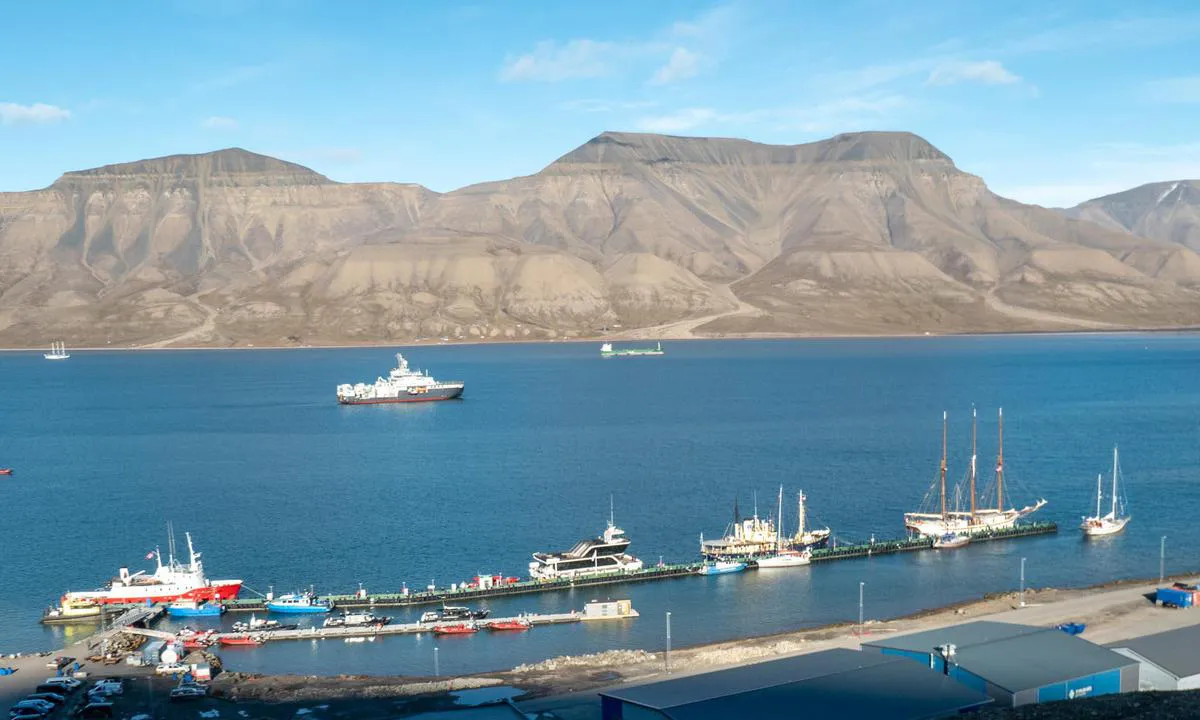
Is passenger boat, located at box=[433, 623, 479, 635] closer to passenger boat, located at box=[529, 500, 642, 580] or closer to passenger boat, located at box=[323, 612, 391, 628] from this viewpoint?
passenger boat, located at box=[323, 612, 391, 628]

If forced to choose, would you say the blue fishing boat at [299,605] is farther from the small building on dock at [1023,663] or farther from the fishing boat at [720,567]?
the small building on dock at [1023,663]

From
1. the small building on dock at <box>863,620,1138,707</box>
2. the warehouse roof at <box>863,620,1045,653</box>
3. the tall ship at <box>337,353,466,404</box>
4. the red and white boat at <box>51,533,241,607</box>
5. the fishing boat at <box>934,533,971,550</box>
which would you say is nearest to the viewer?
the small building on dock at <box>863,620,1138,707</box>

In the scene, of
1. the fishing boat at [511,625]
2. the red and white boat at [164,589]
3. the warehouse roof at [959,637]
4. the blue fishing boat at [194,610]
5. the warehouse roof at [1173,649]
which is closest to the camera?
the warehouse roof at [1173,649]

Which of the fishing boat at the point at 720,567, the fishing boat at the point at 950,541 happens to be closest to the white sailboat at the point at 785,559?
the fishing boat at the point at 720,567

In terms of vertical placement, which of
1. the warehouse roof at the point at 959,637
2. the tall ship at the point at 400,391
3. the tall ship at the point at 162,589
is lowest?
the tall ship at the point at 162,589

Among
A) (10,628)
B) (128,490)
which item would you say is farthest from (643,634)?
(128,490)

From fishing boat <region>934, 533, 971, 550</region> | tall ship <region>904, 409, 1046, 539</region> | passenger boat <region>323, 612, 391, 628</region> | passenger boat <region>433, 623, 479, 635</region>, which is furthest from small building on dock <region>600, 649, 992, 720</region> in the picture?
tall ship <region>904, 409, 1046, 539</region>
